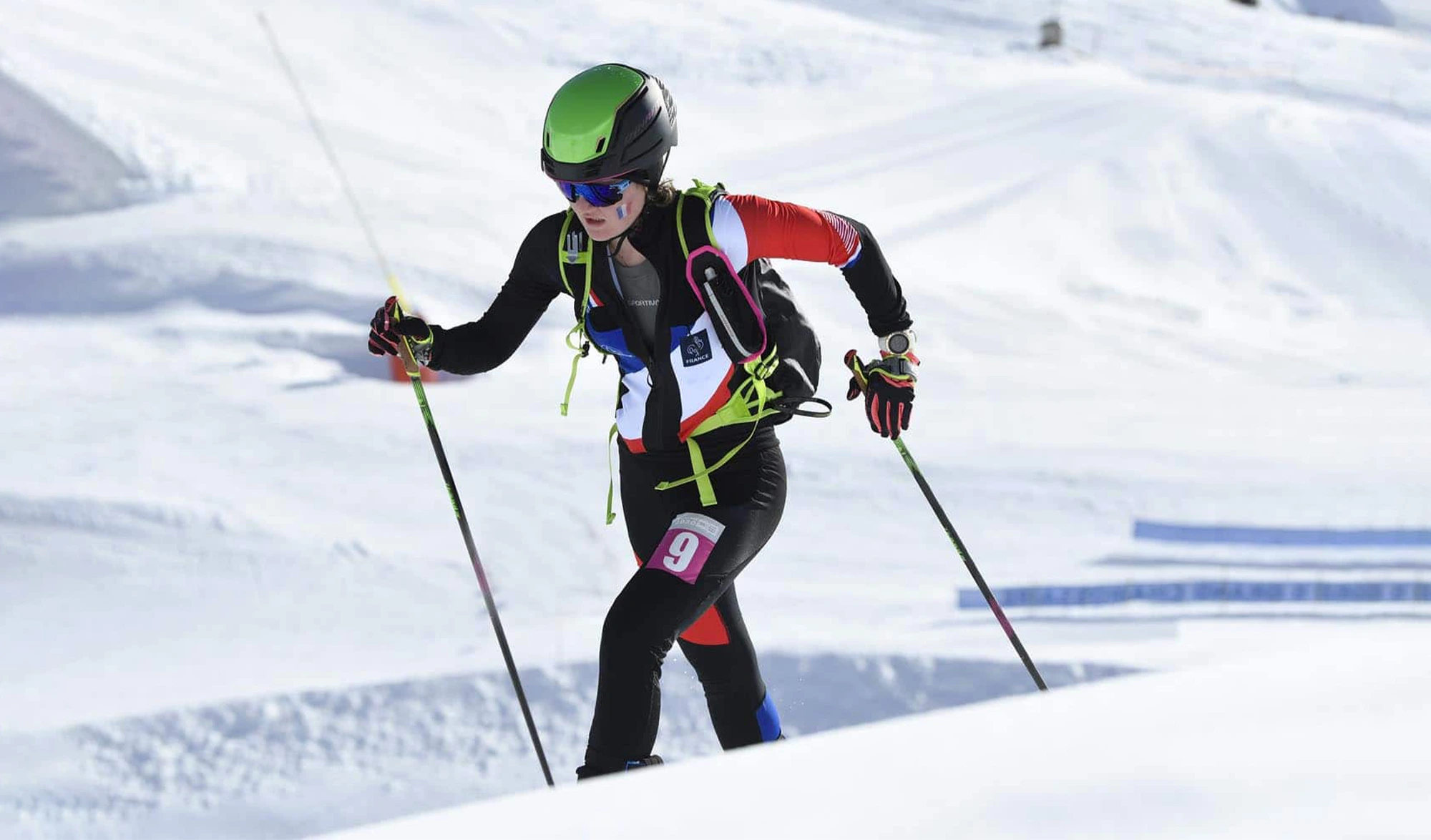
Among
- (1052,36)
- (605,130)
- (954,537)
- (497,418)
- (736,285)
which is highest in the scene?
(605,130)

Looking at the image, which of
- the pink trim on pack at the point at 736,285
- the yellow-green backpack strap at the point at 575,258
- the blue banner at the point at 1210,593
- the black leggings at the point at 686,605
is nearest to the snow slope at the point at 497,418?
the blue banner at the point at 1210,593

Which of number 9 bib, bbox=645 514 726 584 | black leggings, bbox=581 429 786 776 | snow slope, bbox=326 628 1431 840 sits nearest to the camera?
snow slope, bbox=326 628 1431 840

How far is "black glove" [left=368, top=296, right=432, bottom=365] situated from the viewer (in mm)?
3584

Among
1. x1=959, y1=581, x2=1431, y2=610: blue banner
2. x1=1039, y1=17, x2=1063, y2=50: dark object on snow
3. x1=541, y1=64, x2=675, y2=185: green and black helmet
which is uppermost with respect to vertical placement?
x1=541, y1=64, x2=675, y2=185: green and black helmet

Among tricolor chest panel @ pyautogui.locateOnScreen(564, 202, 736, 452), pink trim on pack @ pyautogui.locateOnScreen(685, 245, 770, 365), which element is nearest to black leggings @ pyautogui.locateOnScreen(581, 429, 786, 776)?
tricolor chest panel @ pyautogui.locateOnScreen(564, 202, 736, 452)

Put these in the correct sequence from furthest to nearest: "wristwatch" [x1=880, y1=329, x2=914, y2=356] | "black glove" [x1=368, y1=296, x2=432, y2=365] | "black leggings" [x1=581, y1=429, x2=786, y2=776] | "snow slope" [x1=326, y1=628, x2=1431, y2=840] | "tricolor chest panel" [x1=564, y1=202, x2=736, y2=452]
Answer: "wristwatch" [x1=880, y1=329, x2=914, y2=356]
"black glove" [x1=368, y1=296, x2=432, y2=365]
"tricolor chest panel" [x1=564, y1=202, x2=736, y2=452]
"black leggings" [x1=581, y1=429, x2=786, y2=776]
"snow slope" [x1=326, y1=628, x2=1431, y2=840]

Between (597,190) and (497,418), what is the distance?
5.94m

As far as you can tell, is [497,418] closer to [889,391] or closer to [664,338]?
[889,391]

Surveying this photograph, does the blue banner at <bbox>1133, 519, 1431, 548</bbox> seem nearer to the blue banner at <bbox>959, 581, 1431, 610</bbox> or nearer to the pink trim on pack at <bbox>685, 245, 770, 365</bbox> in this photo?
the blue banner at <bbox>959, 581, 1431, 610</bbox>

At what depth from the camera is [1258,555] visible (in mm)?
7805

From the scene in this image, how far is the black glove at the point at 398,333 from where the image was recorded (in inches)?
141

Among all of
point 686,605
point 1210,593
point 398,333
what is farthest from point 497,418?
point 686,605

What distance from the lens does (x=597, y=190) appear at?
3.15 metres

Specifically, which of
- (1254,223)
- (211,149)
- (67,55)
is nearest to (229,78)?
(67,55)
